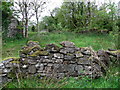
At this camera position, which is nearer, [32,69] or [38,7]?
[32,69]

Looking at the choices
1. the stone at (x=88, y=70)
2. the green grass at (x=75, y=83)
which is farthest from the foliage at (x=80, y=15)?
the green grass at (x=75, y=83)

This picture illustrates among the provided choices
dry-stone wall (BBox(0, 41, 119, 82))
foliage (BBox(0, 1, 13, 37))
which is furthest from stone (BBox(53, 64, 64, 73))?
foliage (BBox(0, 1, 13, 37))

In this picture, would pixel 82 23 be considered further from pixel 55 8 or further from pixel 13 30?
pixel 13 30

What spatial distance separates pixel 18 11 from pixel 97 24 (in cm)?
700

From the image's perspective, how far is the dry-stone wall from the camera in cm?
313

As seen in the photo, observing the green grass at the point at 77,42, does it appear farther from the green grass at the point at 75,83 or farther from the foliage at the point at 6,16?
the foliage at the point at 6,16

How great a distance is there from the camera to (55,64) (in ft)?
10.8

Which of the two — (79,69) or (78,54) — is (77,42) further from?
(79,69)

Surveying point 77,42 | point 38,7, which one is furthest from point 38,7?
point 77,42

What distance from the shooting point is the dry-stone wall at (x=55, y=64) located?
3.13m

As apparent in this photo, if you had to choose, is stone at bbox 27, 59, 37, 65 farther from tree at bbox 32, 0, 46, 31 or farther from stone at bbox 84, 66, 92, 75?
tree at bbox 32, 0, 46, 31

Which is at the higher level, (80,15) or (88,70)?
(80,15)

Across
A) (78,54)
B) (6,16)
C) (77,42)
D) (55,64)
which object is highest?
(6,16)

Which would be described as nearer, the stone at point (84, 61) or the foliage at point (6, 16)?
the stone at point (84, 61)
